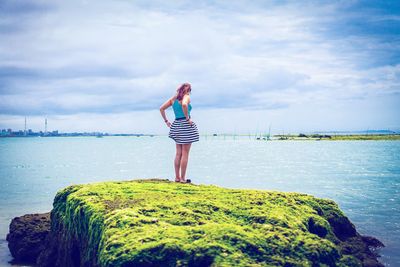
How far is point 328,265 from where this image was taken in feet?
22.9

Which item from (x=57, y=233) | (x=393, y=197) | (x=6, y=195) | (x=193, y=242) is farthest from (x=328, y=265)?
(x=6, y=195)

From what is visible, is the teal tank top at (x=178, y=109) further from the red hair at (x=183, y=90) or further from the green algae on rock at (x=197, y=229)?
the green algae on rock at (x=197, y=229)

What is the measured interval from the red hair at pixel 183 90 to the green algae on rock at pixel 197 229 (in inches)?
120

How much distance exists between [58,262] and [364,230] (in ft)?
35.6

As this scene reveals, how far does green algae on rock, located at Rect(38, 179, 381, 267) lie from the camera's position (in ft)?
20.8

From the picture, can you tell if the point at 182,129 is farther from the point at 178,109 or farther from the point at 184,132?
the point at 178,109

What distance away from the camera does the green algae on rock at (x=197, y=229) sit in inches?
249

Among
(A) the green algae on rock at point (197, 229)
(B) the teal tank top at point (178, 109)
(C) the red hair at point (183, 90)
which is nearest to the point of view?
(A) the green algae on rock at point (197, 229)

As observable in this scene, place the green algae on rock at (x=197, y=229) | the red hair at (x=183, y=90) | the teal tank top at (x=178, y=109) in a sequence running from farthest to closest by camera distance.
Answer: the teal tank top at (x=178, y=109)
the red hair at (x=183, y=90)
the green algae on rock at (x=197, y=229)

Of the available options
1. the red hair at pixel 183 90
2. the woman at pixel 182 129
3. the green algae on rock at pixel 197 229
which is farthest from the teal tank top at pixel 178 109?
the green algae on rock at pixel 197 229

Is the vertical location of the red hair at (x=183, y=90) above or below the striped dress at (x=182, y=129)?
above

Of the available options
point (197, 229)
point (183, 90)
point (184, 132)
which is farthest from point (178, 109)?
point (197, 229)

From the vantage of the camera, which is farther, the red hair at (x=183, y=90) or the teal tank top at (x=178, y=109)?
the teal tank top at (x=178, y=109)

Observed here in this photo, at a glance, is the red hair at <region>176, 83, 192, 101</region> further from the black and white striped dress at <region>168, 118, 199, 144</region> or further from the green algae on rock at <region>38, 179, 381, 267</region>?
the green algae on rock at <region>38, 179, 381, 267</region>
